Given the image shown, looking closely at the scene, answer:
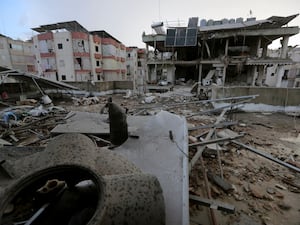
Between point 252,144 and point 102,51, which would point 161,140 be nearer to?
point 252,144

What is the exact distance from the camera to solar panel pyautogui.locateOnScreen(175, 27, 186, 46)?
58.0 ft

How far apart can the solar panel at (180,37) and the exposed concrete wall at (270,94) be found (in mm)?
11316

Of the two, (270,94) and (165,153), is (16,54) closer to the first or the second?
(165,153)

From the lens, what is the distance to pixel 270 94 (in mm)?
7605

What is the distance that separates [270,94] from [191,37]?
480 inches

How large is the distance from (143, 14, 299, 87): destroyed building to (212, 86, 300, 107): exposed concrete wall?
781 centimetres

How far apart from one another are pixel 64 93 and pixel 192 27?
574 inches

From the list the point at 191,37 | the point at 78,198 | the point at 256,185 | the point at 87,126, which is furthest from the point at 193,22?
the point at 78,198

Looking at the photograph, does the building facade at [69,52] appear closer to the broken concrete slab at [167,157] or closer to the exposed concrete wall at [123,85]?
the exposed concrete wall at [123,85]

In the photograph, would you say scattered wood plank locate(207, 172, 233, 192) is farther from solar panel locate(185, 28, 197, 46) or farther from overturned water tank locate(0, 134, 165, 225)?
solar panel locate(185, 28, 197, 46)

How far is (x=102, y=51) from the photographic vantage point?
2848 cm

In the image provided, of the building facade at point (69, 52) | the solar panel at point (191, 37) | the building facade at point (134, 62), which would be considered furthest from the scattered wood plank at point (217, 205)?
the building facade at point (134, 62)

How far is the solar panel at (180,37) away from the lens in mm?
17672

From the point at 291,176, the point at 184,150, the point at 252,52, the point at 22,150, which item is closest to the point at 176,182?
the point at 184,150
